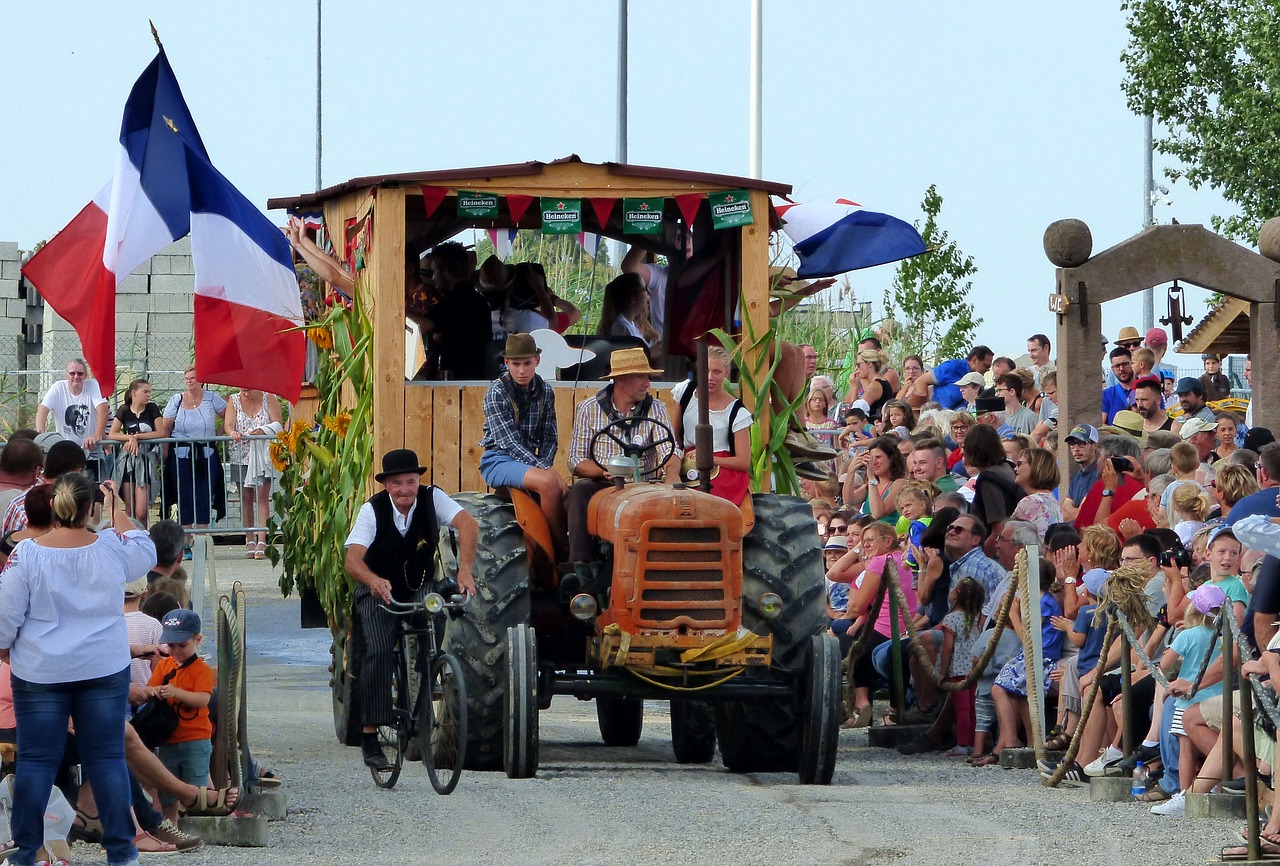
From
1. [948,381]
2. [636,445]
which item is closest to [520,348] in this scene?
[636,445]

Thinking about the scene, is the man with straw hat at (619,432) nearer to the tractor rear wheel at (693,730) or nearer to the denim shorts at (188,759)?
the tractor rear wheel at (693,730)

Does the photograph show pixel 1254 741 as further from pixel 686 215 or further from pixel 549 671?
pixel 686 215

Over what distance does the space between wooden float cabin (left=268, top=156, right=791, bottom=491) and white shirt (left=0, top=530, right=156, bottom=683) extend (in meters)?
3.86

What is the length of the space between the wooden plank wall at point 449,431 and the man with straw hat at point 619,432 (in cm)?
118

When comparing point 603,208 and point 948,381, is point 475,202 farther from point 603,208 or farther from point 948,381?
point 948,381

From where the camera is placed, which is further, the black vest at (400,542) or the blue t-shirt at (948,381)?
the blue t-shirt at (948,381)

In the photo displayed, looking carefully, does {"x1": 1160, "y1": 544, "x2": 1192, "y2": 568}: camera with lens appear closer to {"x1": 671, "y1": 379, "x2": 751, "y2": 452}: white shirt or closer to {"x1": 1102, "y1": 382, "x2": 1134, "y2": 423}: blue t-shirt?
{"x1": 671, "y1": 379, "x2": 751, "y2": 452}: white shirt

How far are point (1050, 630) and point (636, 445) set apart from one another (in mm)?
2519

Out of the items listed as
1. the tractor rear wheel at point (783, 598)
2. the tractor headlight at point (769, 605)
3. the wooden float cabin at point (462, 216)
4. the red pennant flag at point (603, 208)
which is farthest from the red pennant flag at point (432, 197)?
the tractor headlight at point (769, 605)

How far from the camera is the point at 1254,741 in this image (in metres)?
8.58

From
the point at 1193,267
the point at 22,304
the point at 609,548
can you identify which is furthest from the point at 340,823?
the point at 22,304

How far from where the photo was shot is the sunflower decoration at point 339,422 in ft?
41.2

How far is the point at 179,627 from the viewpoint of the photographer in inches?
365

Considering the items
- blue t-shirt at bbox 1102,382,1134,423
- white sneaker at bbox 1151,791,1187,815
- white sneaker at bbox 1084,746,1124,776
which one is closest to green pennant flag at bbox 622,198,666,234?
white sneaker at bbox 1084,746,1124,776
